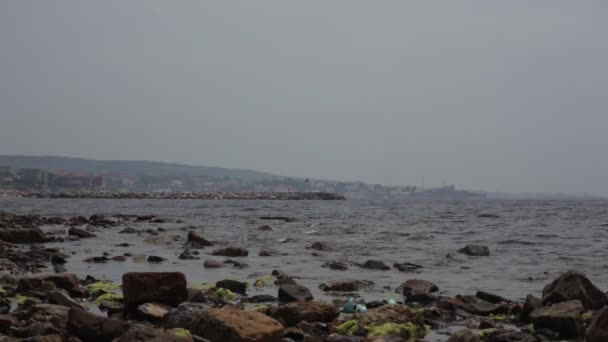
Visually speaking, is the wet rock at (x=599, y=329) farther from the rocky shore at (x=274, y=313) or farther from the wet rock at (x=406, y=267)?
the wet rock at (x=406, y=267)

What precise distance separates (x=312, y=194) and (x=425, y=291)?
150m

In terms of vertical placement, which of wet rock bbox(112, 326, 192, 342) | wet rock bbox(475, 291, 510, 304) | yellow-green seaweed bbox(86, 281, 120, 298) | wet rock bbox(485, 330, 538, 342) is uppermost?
wet rock bbox(112, 326, 192, 342)

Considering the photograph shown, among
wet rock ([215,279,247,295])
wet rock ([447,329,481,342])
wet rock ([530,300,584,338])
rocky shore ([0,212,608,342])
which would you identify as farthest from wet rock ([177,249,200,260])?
wet rock ([447,329,481,342])

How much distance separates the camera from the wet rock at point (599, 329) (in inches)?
267

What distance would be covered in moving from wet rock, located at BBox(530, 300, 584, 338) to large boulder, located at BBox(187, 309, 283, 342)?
347 centimetres

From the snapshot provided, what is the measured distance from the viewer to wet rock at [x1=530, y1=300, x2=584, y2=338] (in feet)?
25.7

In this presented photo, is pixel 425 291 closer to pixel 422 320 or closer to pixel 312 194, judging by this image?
pixel 422 320

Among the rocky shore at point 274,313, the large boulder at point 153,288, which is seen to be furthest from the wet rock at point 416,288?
the large boulder at point 153,288

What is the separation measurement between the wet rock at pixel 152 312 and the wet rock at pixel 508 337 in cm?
425

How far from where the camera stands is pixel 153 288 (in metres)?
9.28

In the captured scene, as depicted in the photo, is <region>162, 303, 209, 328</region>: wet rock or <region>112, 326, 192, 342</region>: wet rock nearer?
<region>112, 326, 192, 342</region>: wet rock

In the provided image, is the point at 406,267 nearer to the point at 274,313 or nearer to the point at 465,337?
the point at 274,313

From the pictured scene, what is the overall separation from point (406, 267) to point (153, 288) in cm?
801

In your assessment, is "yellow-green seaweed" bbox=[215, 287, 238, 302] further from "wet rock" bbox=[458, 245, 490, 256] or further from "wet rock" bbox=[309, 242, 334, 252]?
"wet rock" bbox=[458, 245, 490, 256]
